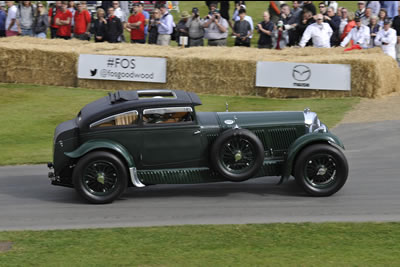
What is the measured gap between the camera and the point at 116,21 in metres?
24.1

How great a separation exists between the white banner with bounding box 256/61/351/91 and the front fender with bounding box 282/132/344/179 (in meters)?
8.03

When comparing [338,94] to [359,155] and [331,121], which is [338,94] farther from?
[359,155]

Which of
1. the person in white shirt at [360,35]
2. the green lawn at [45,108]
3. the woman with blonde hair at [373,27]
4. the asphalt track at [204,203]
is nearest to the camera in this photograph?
the asphalt track at [204,203]

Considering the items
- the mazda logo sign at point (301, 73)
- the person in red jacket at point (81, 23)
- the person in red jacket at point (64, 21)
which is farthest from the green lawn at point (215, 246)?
the person in red jacket at point (64, 21)

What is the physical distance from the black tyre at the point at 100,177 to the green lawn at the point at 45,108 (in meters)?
3.19

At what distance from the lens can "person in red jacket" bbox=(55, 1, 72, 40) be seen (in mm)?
25094

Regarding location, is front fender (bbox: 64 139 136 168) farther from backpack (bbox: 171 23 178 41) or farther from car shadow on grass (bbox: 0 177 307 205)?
backpack (bbox: 171 23 178 41)

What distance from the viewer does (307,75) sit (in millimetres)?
19484

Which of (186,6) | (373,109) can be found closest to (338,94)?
(373,109)

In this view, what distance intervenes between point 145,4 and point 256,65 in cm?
1207

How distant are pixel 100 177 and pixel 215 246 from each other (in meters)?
2.67

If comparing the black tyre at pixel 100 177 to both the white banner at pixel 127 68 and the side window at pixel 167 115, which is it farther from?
the white banner at pixel 127 68

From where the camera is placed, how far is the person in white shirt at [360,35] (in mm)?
21766

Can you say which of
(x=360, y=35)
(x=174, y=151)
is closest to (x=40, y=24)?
(x=360, y=35)
